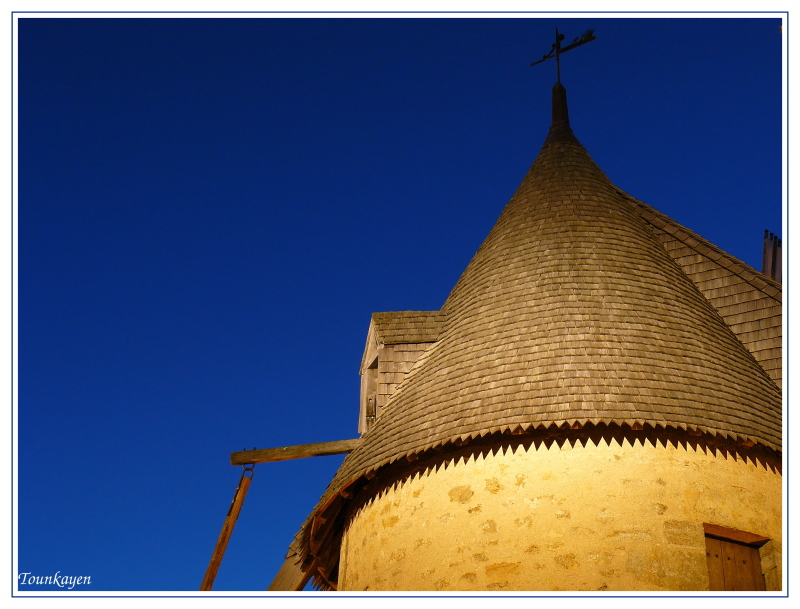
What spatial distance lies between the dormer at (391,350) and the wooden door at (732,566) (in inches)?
182

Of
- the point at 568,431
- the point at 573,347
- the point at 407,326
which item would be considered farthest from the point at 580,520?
the point at 407,326

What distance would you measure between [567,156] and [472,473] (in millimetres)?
6208

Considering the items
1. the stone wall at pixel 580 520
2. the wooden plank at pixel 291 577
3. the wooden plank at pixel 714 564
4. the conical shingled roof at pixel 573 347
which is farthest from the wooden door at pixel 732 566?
the wooden plank at pixel 291 577

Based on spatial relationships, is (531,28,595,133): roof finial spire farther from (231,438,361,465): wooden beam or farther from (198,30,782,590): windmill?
(231,438,361,465): wooden beam

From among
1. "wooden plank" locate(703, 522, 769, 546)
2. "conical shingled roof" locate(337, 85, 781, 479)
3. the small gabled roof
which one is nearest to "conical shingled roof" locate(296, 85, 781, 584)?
"conical shingled roof" locate(337, 85, 781, 479)

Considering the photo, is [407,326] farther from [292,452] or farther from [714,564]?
[714,564]

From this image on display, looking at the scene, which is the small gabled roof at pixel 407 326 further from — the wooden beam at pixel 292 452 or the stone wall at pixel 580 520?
the stone wall at pixel 580 520

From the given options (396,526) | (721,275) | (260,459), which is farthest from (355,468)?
(721,275)

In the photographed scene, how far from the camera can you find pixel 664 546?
1060 cm

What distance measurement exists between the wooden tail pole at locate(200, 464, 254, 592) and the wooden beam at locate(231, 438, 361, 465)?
0.63 feet

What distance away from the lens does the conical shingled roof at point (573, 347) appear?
37.5 feet

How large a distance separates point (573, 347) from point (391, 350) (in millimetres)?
2891

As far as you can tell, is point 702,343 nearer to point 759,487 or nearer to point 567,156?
point 759,487

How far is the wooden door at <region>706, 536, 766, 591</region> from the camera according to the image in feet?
34.9
